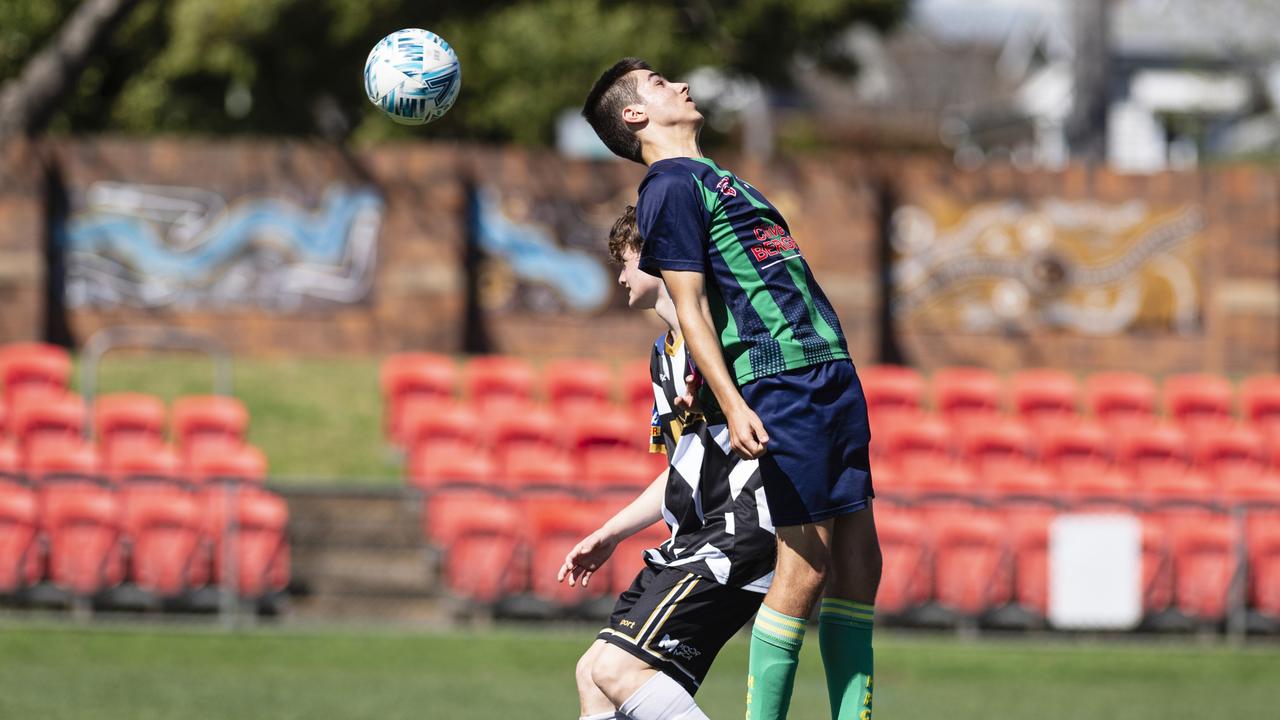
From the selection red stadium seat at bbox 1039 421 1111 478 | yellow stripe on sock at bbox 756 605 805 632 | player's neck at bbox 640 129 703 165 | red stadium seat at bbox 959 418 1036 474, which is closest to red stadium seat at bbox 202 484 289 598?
red stadium seat at bbox 959 418 1036 474

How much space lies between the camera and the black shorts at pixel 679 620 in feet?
15.4

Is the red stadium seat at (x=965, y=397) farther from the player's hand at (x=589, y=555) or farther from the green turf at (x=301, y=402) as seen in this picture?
the player's hand at (x=589, y=555)

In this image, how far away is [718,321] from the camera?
4.63m

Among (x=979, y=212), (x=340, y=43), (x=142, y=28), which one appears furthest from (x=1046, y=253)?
(x=142, y=28)

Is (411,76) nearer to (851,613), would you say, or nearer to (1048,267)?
(851,613)

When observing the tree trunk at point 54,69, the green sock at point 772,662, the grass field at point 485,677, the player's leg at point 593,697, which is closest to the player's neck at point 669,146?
the green sock at point 772,662

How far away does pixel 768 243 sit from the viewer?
15.2 ft

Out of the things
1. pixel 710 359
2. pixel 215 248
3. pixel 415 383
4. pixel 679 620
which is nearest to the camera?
pixel 710 359

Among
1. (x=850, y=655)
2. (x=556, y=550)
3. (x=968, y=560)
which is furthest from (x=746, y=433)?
(x=968, y=560)

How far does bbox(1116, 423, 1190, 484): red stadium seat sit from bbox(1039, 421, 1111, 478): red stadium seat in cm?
20

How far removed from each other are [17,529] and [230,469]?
1418 millimetres

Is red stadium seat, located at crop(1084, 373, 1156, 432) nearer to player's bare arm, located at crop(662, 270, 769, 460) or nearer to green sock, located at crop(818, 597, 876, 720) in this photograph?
green sock, located at crop(818, 597, 876, 720)

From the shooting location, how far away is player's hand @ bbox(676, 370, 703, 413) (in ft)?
15.5

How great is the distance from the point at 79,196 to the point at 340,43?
6789 mm
